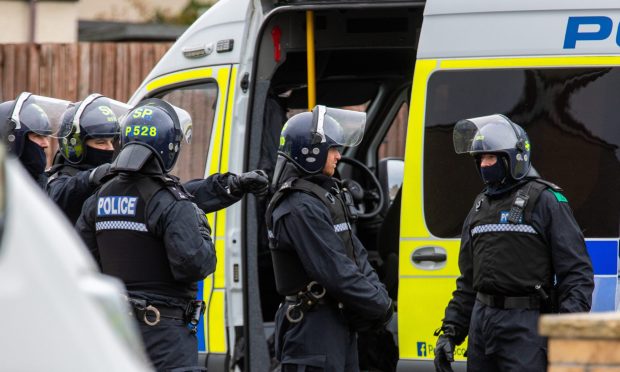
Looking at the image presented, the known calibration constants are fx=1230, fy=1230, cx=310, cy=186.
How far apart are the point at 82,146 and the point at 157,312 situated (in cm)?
137

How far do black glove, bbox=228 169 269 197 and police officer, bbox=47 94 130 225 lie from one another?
73 centimetres

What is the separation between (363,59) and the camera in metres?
7.90

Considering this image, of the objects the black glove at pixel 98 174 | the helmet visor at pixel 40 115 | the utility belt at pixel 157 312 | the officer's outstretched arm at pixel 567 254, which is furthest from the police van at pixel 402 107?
the utility belt at pixel 157 312

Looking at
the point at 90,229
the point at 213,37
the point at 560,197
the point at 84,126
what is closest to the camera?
the point at 560,197

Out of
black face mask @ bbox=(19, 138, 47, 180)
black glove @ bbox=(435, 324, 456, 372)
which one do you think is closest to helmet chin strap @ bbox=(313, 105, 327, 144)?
black glove @ bbox=(435, 324, 456, 372)

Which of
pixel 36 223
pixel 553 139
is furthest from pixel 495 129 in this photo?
pixel 36 223

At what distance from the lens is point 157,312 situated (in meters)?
5.42

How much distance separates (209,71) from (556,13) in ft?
6.75

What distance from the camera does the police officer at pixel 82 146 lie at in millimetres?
6234

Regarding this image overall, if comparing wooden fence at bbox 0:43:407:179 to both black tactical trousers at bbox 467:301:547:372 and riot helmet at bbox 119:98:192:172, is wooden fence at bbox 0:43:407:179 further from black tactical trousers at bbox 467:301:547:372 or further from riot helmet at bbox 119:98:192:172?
black tactical trousers at bbox 467:301:547:372

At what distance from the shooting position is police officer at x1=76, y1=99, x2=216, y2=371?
5.37 metres

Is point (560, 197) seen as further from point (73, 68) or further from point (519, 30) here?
point (73, 68)

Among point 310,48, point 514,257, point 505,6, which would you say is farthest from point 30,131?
point 514,257

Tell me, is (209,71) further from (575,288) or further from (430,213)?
(575,288)
